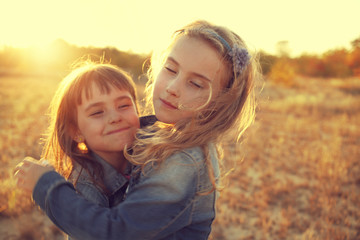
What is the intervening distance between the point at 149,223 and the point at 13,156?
4.26 meters

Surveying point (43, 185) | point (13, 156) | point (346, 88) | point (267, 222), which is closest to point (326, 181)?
point (267, 222)

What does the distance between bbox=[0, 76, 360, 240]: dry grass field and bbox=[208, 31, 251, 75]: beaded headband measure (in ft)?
1.61

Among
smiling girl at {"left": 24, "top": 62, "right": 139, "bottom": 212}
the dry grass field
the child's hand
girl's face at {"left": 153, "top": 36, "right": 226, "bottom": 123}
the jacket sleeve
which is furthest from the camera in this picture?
the dry grass field

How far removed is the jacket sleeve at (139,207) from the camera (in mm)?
1134

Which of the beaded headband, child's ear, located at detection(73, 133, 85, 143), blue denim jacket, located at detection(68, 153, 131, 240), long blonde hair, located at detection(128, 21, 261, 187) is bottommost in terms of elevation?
blue denim jacket, located at detection(68, 153, 131, 240)

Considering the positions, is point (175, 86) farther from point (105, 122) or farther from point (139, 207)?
point (139, 207)

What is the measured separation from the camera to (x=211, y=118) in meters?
1.56

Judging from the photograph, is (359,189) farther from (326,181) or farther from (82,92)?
(82,92)

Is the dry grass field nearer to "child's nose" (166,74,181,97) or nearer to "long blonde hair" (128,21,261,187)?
"long blonde hair" (128,21,261,187)

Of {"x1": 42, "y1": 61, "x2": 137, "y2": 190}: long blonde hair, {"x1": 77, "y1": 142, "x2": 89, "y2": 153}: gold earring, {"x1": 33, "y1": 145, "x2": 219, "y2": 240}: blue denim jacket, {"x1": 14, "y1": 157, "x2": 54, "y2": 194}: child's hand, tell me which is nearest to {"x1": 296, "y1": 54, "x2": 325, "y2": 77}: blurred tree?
{"x1": 42, "y1": 61, "x2": 137, "y2": 190}: long blonde hair

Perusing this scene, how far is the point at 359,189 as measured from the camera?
4.29 meters

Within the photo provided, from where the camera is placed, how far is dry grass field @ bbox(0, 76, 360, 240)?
3.13 meters

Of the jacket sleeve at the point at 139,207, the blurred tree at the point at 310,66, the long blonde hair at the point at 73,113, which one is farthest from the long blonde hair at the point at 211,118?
the blurred tree at the point at 310,66

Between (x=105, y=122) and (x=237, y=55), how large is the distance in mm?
872
